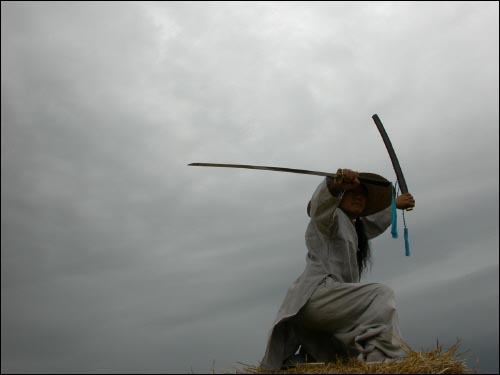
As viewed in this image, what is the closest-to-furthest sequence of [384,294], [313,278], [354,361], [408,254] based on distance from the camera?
[354,361] < [384,294] < [313,278] < [408,254]

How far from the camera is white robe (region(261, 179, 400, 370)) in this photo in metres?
6.34

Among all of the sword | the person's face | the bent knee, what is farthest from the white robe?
the sword

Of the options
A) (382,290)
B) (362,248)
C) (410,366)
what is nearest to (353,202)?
(362,248)

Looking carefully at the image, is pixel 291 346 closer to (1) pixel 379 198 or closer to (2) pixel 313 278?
(2) pixel 313 278

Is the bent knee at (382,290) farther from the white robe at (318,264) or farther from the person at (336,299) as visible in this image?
the white robe at (318,264)

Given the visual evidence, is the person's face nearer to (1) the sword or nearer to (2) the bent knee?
(1) the sword

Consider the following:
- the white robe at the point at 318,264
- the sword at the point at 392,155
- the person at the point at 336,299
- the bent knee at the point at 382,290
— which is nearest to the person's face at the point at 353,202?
the person at the point at 336,299

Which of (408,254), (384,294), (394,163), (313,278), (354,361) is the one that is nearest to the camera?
(354,361)

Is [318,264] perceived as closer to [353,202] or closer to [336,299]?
[336,299]

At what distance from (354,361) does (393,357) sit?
39cm

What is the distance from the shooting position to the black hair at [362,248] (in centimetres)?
747

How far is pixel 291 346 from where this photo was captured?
6445 mm

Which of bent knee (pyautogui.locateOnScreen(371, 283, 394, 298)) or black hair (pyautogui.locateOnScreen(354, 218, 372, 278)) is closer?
bent knee (pyautogui.locateOnScreen(371, 283, 394, 298))

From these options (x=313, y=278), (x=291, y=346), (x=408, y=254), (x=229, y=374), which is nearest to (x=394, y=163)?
(x=408, y=254)
